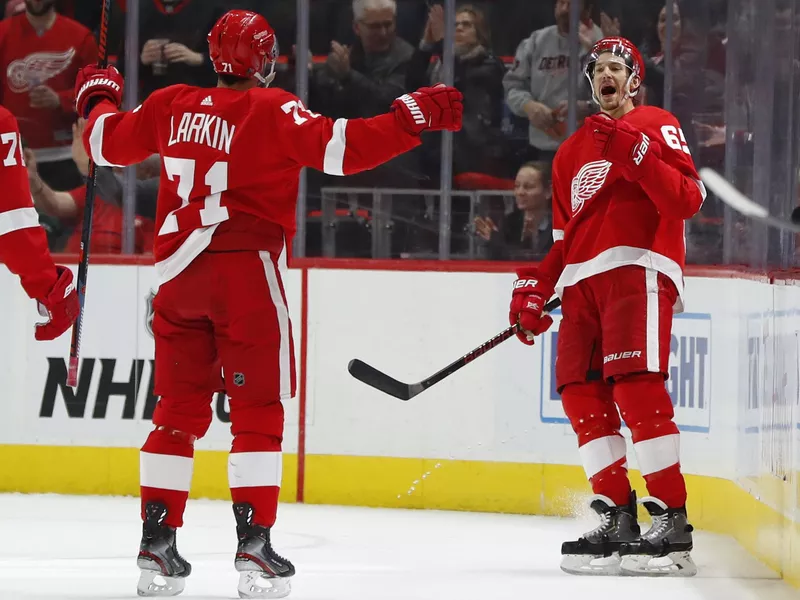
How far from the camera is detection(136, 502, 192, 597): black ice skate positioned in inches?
110

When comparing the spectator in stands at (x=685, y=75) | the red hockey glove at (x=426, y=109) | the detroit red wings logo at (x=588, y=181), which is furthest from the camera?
the spectator in stands at (x=685, y=75)

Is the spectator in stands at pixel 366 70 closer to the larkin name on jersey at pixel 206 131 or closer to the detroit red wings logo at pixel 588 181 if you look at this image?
the detroit red wings logo at pixel 588 181

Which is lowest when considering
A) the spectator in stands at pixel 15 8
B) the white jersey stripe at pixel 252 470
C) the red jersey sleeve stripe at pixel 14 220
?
the white jersey stripe at pixel 252 470

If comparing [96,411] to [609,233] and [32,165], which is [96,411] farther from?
[609,233]

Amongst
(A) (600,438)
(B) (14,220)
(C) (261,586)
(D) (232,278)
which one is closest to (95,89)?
(B) (14,220)

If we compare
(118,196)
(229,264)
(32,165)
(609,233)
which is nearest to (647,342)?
(609,233)

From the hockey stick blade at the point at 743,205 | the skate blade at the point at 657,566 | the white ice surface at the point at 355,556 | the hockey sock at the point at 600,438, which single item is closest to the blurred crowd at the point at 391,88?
the white ice surface at the point at 355,556

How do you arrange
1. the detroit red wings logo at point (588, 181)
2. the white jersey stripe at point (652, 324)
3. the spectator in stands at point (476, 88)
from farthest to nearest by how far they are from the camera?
the spectator in stands at point (476, 88)
the detroit red wings logo at point (588, 181)
the white jersey stripe at point (652, 324)

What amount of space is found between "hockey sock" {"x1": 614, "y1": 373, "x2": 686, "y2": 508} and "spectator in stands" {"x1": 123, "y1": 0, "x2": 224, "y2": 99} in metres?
2.54

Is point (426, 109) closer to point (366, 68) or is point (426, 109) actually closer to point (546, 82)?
point (546, 82)

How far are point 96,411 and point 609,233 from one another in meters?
2.01

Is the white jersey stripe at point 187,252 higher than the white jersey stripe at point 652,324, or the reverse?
the white jersey stripe at point 187,252

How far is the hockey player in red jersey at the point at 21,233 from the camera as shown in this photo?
2891 millimetres

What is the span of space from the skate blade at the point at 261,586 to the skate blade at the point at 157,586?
15 centimetres
